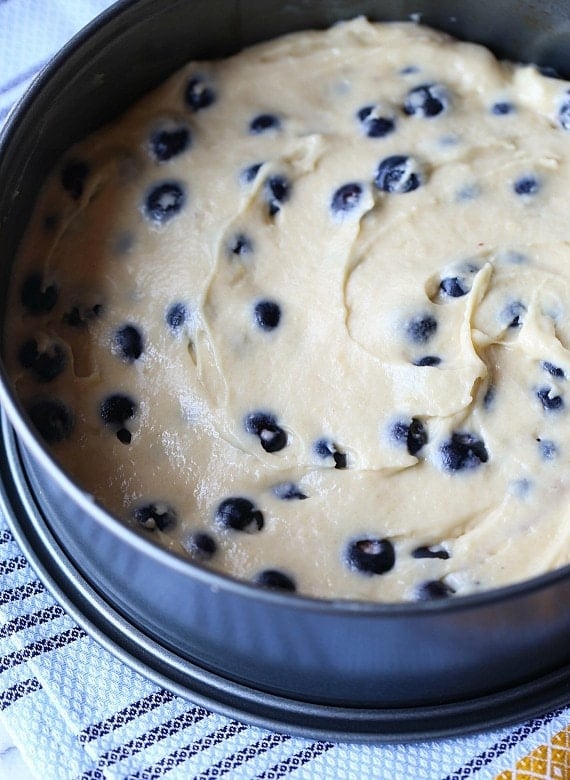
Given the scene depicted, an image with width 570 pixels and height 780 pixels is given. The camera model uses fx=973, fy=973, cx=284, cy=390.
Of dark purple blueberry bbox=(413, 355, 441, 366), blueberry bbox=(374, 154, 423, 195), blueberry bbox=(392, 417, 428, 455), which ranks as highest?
blueberry bbox=(374, 154, 423, 195)

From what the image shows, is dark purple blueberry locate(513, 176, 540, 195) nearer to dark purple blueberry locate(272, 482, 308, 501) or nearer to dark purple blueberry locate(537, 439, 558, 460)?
dark purple blueberry locate(537, 439, 558, 460)

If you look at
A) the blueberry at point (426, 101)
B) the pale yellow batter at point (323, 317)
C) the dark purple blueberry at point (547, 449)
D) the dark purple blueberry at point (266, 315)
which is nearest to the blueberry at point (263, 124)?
the pale yellow batter at point (323, 317)

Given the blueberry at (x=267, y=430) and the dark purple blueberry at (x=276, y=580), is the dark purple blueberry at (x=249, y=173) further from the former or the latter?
the dark purple blueberry at (x=276, y=580)

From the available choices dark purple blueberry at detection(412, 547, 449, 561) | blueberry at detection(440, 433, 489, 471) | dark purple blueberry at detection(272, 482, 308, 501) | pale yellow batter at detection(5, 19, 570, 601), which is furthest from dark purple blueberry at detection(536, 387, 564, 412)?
dark purple blueberry at detection(272, 482, 308, 501)

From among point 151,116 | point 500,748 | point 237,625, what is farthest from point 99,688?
point 151,116

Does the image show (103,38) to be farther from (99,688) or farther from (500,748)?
(500,748)

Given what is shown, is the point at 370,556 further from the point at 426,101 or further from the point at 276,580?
the point at 426,101

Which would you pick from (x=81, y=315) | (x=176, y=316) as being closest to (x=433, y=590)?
(x=176, y=316)
